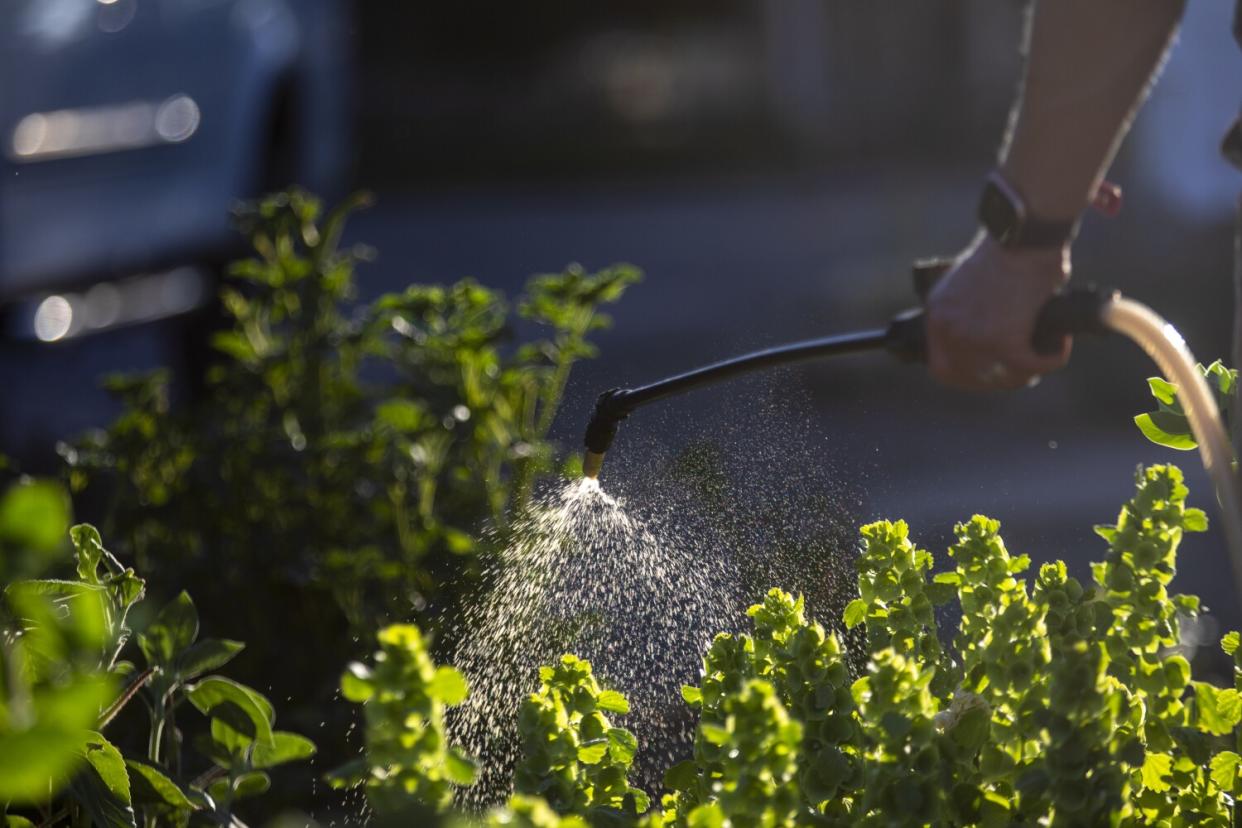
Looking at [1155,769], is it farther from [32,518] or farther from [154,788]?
[32,518]

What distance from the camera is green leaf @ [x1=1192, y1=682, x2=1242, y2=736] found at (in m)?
1.45

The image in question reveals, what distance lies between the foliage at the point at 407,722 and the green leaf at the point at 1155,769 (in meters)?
0.69

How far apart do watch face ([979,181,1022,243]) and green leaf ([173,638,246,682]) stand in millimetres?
1005

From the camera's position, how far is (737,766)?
45.3 inches

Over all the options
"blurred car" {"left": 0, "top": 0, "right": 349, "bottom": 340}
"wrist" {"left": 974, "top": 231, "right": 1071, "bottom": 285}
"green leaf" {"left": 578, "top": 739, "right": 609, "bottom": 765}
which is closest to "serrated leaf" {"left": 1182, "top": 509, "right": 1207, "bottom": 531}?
"wrist" {"left": 974, "top": 231, "right": 1071, "bottom": 285}

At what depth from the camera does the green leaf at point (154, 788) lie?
1.40 meters

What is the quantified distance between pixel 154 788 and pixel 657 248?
10.1 meters

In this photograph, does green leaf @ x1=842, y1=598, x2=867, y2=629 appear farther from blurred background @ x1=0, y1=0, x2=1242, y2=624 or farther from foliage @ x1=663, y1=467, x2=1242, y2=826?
blurred background @ x1=0, y1=0, x2=1242, y2=624

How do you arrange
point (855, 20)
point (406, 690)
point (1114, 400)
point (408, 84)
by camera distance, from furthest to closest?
point (408, 84), point (855, 20), point (1114, 400), point (406, 690)

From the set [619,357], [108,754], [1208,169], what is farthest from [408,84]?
[108,754]

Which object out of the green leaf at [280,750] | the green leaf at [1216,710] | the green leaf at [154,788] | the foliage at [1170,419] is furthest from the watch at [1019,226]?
the green leaf at [154,788]

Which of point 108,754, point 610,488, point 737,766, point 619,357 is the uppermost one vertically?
point 737,766

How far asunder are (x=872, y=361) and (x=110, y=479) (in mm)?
4577

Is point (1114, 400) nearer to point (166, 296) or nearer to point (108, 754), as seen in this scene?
point (166, 296)
